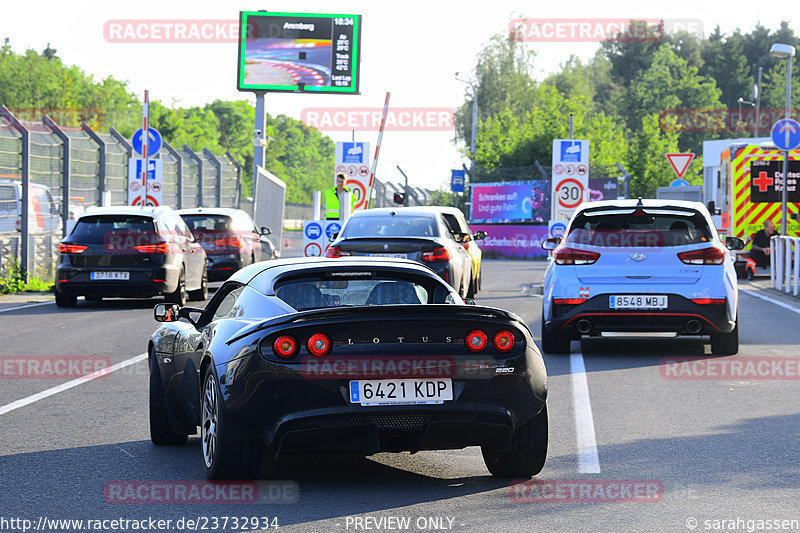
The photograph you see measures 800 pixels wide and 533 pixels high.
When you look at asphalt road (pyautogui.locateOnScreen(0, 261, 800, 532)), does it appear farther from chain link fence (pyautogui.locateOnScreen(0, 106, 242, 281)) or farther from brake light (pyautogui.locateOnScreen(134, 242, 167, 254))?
chain link fence (pyautogui.locateOnScreen(0, 106, 242, 281))

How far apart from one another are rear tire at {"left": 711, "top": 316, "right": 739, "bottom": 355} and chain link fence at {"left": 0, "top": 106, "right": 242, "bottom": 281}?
45.1 feet

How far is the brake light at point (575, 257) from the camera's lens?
1322 cm

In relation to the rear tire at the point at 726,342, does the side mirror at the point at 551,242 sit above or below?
above

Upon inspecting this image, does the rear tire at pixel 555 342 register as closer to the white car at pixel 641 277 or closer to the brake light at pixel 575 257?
the white car at pixel 641 277

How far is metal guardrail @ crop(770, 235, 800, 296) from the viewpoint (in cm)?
2294

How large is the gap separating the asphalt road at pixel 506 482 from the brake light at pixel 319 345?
27.9 inches

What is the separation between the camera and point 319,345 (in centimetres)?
632

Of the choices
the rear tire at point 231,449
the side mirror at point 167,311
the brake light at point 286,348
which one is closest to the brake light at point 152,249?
the side mirror at point 167,311

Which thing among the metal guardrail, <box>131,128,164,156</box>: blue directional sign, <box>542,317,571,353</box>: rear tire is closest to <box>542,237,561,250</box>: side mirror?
<box>542,317,571,353</box>: rear tire

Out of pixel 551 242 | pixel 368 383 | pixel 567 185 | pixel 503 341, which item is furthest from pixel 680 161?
pixel 368 383

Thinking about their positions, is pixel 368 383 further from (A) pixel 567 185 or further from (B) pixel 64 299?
(A) pixel 567 185

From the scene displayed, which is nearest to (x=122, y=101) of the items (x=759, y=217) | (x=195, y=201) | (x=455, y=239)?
(x=195, y=201)

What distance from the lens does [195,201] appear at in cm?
3666

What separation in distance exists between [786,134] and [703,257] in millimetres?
15097
